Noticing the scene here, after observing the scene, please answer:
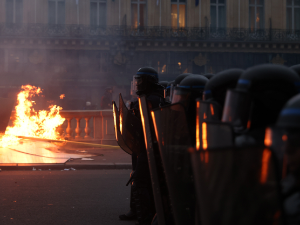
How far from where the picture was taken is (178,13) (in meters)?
22.9

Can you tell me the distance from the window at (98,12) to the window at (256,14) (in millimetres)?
8858

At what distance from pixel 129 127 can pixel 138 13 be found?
20.5 meters

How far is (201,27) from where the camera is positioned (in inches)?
898

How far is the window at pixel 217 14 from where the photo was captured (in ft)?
75.9

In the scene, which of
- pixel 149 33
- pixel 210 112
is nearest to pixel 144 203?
pixel 210 112

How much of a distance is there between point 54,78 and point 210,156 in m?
21.2

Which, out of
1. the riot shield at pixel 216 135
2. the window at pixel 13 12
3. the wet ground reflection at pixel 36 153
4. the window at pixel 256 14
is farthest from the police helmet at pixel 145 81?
the window at pixel 256 14

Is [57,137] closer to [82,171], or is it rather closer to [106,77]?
[82,171]

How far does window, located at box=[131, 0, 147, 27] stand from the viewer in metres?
22.6

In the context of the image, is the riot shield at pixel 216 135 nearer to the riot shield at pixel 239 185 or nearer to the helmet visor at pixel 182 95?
the riot shield at pixel 239 185

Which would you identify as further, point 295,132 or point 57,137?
point 57,137

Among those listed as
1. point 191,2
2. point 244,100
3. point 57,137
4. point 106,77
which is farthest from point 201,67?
point 244,100

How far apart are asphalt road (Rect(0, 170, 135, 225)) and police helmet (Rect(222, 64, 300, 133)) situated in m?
2.97

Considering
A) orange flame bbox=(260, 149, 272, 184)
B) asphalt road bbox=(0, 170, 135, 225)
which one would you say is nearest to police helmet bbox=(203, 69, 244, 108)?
orange flame bbox=(260, 149, 272, 184)
